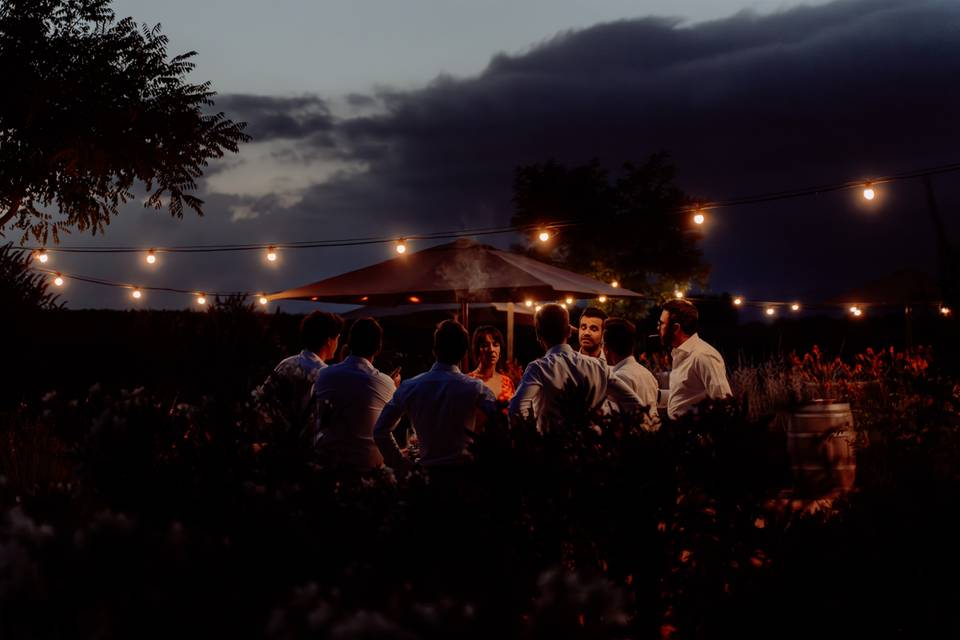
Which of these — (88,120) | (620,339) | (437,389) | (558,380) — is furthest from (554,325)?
(88,120)

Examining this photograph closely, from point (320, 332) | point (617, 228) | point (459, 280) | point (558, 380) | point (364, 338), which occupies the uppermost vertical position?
point (617, 228)

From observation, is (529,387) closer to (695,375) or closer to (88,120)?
(695,375)

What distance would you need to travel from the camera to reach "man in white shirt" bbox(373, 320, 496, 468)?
448 cm

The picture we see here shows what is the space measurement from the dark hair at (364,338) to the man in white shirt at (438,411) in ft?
1.48

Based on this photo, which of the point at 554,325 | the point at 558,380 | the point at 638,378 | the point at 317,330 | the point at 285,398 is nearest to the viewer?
the point at 285,398

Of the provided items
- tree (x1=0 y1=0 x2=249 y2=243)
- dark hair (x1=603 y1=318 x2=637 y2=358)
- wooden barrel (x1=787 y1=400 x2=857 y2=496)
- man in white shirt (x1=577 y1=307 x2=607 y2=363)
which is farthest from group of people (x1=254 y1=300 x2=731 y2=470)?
tree (x1=0 y1=0 x2=249 y2=243)

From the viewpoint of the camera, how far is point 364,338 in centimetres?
487

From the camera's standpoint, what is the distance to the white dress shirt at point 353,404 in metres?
4.80

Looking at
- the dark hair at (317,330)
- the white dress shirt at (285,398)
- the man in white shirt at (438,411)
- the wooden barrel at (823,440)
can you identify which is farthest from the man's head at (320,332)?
the wooden barrel at (823,440)

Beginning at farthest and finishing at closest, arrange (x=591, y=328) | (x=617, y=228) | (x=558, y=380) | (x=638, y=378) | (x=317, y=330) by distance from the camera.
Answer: (x=617, y=228), (x=591, y=328), (x=638, y=378), (x=317, y=330), (x=558, y=380)

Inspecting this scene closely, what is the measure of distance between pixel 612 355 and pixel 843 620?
121 inches

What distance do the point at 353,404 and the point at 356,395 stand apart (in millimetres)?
59

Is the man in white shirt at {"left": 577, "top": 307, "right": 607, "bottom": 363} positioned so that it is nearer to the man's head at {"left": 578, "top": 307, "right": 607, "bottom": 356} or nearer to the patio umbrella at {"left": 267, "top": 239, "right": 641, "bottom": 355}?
the man's head at {"left": 578, "top": 307, "right": 607, "bottom": 356}

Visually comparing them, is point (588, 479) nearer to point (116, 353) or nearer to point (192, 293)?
point (116, 353)
